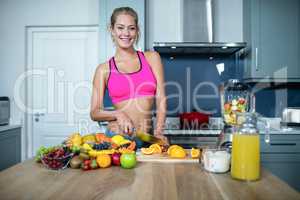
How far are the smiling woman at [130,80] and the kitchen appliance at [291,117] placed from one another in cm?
168

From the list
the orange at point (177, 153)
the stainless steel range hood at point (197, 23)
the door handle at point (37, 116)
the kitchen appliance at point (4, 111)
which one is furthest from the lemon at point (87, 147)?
the door handle at point (37, 116)

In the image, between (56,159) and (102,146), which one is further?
(102,146)

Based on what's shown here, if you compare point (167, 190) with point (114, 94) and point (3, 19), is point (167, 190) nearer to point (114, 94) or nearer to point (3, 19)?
point (114, 94)

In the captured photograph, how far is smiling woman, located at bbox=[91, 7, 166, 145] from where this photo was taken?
5.74 ft

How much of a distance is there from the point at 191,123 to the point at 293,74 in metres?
1.11

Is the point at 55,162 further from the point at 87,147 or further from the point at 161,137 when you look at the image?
the point at 161,137

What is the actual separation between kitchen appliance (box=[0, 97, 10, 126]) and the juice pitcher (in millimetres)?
2921

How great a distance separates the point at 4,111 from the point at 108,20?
1567 mm

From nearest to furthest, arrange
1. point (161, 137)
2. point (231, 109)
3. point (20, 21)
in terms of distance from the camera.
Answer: point (231, 109)
point (161, 137)
point (20, 21)

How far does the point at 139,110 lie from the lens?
184 centimetres

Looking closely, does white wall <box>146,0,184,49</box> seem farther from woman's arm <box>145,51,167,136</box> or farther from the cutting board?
the cutting board

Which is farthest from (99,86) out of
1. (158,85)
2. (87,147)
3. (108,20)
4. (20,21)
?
(20,21)

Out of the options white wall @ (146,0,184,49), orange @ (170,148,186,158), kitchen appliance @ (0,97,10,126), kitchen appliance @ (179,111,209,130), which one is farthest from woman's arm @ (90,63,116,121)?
kitchen appliance @ (0,97,10,126)

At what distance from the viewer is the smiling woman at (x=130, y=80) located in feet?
5.74
